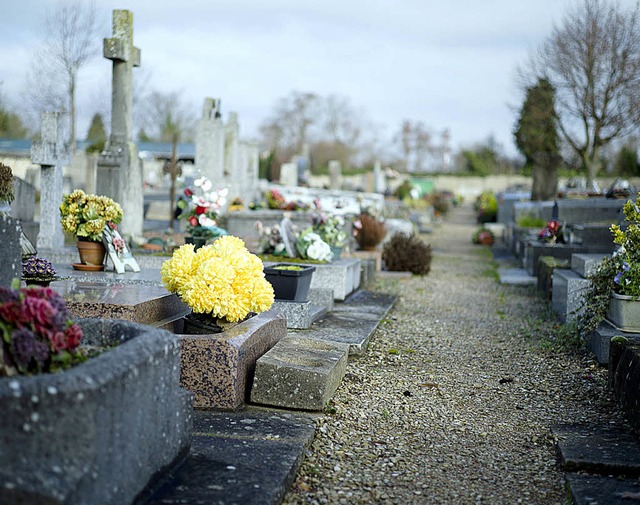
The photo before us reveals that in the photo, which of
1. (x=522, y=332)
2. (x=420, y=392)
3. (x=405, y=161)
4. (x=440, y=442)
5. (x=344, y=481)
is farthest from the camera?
(x=405, y=161)

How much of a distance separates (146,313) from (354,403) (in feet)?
5.17

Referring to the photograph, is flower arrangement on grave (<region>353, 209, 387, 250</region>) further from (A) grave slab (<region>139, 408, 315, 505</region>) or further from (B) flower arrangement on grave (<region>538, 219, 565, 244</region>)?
(A) grave slab (<region>139, 408, 315, 505</region>)

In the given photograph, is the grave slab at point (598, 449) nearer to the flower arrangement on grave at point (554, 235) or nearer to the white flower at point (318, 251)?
the white flower at point (318, 251)

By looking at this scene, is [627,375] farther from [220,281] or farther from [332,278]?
[332,278]

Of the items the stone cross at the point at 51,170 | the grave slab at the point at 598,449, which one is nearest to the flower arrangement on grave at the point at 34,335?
the grave slab at the point at 598,449

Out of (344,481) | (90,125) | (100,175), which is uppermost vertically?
(90,125)

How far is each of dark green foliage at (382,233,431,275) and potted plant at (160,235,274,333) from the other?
9174 mm

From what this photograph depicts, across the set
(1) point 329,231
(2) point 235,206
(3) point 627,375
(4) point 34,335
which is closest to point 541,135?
(2) point 235,206

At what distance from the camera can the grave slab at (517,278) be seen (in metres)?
13.0

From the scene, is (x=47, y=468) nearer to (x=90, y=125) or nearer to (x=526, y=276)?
(x=526, y=276)

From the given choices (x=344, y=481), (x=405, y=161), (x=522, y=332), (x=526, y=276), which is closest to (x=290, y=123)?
(x=405, y=161)

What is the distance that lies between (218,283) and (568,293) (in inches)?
185

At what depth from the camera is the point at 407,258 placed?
1438 centimetres

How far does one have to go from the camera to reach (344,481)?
4082 millimetres
